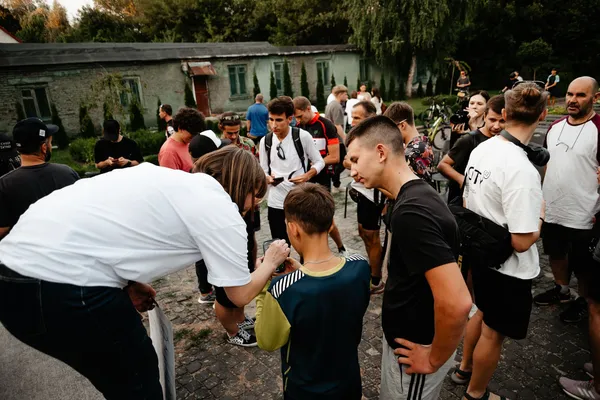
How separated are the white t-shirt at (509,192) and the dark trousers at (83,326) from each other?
2.26m

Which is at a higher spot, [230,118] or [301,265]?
[230,118]

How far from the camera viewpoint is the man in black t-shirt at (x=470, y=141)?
365 cm

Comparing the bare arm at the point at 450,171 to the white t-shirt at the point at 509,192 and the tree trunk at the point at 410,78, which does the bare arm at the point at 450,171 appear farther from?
the tree trunk at the point at 410,78

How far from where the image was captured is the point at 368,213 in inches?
170

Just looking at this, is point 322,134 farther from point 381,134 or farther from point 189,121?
point 381,134

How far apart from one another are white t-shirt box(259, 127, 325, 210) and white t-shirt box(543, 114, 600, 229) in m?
2.54

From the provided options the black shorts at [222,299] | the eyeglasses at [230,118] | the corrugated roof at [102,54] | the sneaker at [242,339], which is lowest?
the sneaker at [242,339]

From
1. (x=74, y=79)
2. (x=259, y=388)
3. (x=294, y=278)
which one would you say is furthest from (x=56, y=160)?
(x=294, y=278)

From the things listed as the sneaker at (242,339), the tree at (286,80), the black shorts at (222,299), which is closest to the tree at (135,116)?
the tree at (286,80)

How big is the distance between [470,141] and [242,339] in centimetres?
305

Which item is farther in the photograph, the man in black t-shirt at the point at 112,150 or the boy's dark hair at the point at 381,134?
the man in black t-shirt at the point at 112,150

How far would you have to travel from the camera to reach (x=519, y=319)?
2430mm

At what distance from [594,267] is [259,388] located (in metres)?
2.87

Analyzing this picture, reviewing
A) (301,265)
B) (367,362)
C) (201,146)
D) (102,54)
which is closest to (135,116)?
(102,54)
